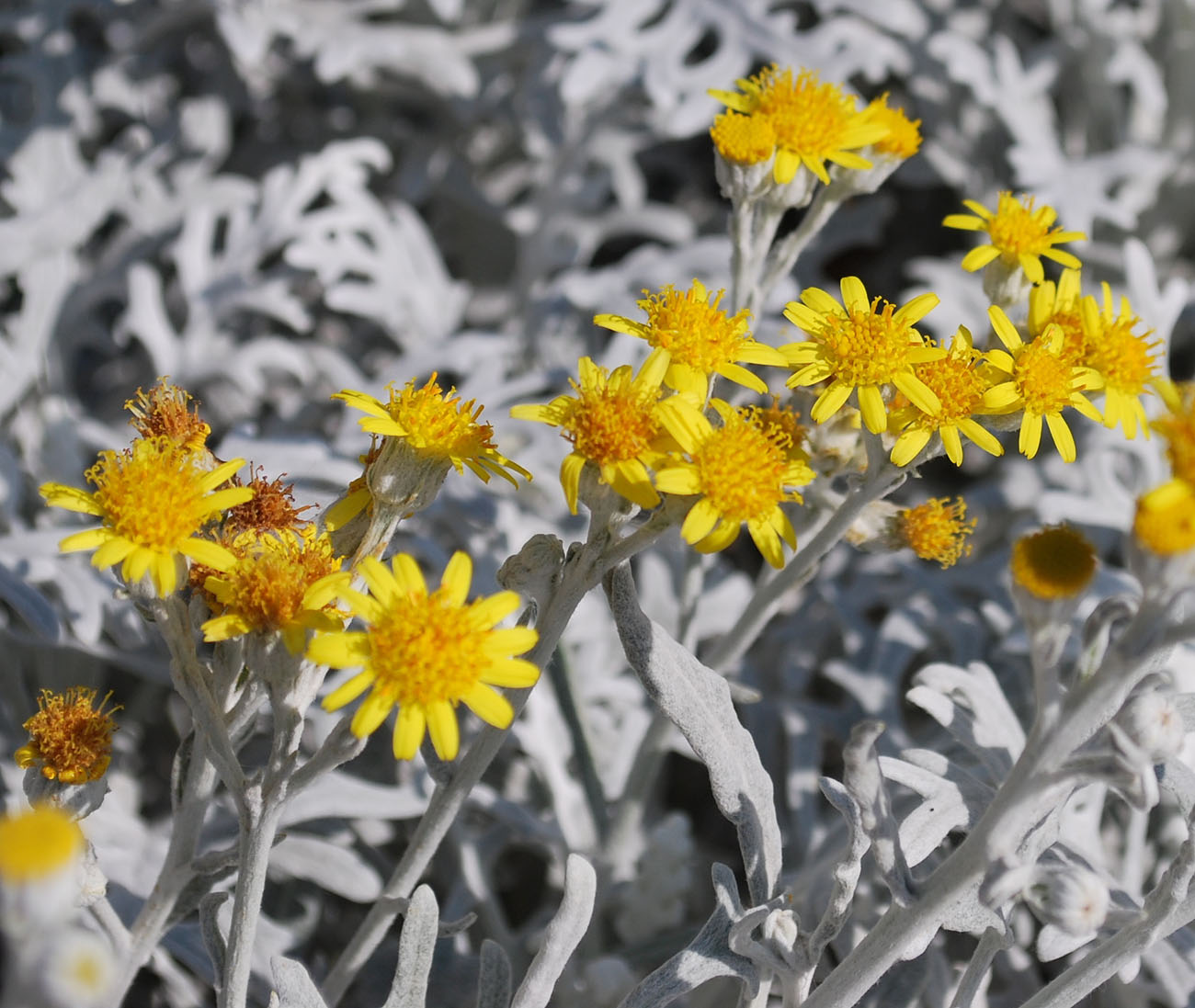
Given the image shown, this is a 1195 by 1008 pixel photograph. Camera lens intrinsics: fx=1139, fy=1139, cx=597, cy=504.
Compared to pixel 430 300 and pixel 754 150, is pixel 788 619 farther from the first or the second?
pixel 754 150

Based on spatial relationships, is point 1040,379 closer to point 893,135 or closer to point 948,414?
point 948,414

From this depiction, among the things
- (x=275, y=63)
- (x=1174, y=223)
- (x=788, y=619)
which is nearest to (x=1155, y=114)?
(x=1174, y=223)

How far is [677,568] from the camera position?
204 cm

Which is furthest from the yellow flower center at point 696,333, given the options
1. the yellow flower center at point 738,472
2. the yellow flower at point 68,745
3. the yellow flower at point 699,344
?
the yellow flower at point 68,745

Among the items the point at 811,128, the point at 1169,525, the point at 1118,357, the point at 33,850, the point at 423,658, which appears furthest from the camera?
the point at 811,128

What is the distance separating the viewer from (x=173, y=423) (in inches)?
43.8

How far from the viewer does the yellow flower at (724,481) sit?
936mm

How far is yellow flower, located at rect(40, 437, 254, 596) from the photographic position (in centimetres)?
95

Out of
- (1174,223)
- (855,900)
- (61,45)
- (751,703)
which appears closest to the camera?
(855,900)

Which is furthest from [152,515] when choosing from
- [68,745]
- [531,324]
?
[531,324]

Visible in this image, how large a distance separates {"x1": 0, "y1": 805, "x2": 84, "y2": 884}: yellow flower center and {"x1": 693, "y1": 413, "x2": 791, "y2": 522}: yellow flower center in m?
0.54

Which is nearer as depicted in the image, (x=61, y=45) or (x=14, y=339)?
(x=14, y=339)

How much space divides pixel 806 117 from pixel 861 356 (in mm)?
389

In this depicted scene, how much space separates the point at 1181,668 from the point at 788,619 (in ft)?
2.26
